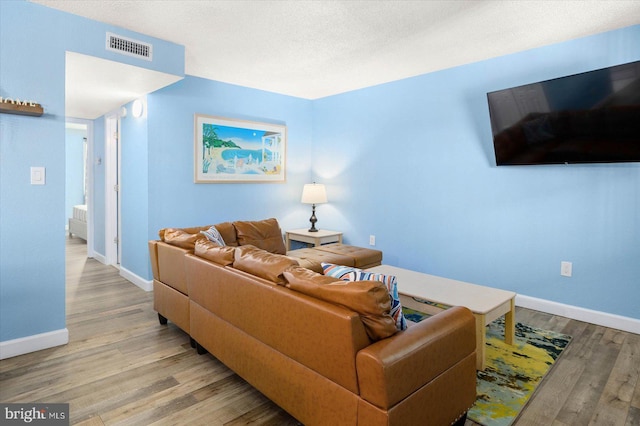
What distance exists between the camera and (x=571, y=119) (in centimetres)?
310

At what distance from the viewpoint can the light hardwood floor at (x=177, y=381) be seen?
194 centimetres

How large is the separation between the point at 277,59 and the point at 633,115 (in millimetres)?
3065

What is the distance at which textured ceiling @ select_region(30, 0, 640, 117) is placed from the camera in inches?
103

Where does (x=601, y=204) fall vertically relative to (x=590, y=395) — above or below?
above

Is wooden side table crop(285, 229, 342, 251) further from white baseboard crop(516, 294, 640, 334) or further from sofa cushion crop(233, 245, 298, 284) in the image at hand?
sofa cushion crop(233, 245, 298, 284)

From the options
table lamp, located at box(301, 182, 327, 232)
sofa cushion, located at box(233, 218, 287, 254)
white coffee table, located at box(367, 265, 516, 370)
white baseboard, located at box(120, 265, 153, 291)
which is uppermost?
table lamp, located at box(301, 182, 327, 232)

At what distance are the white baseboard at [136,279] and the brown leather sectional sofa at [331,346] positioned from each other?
205cm

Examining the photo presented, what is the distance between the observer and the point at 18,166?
2566 mm

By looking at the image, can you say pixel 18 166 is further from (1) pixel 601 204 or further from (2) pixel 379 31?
(1) pixel 601 204

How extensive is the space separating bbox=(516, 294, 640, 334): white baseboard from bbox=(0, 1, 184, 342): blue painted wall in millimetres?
4043

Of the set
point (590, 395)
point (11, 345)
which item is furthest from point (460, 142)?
point (11, 345)

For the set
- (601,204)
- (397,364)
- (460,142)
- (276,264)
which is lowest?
(397,364)

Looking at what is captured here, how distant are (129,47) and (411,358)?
10.2 ft

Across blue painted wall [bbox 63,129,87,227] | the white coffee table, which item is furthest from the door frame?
blue painted wall [bbox 63,129,87,227]
